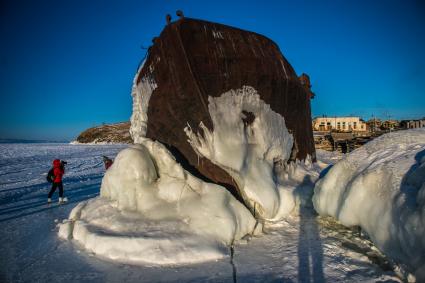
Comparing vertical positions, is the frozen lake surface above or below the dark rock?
below

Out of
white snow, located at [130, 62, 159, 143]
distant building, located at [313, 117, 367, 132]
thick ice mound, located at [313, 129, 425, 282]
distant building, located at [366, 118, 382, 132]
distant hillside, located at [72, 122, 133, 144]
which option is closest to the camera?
thick ice mound, located at [313, 129, 425, 282]

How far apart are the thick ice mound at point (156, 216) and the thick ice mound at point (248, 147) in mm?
491

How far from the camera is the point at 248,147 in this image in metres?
5.49

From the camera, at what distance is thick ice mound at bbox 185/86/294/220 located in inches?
197

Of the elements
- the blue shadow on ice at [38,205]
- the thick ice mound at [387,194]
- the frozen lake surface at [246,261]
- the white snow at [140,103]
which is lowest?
the frozen lake surface at [246,261]

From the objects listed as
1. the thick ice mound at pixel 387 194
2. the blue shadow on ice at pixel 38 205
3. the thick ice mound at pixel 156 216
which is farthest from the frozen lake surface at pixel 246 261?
the blue shadow on ice at pixel 38 205

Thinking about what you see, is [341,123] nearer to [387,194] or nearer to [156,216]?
[387,194]

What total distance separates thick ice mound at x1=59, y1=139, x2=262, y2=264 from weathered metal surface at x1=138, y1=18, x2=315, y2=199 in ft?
1.43

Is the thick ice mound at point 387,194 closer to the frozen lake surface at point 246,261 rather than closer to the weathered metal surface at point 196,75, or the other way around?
the frozen lake surface at point 246,261

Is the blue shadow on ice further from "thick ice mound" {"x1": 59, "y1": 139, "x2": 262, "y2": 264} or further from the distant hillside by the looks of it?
the distant hillside

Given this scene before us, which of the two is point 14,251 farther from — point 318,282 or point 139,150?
point 318,282

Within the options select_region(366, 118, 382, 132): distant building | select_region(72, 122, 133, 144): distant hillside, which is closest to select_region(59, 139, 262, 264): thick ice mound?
select_region(366, 118, 382, 132): distant building

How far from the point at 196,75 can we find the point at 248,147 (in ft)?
5.34

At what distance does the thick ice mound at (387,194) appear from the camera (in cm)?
286
